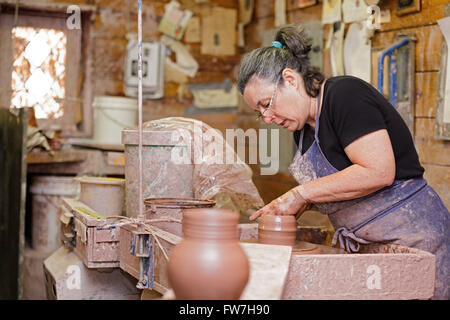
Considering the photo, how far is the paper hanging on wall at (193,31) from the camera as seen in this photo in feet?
18.8

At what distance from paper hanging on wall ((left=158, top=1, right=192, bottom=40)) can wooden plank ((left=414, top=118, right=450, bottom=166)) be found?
9.65ft

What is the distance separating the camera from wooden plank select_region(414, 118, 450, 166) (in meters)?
3.34

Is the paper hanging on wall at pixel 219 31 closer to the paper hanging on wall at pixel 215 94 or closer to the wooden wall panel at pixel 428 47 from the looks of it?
the paper hanging on wall at pixel 215 94

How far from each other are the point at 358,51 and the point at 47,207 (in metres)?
2.90

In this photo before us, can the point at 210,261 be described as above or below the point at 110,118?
below


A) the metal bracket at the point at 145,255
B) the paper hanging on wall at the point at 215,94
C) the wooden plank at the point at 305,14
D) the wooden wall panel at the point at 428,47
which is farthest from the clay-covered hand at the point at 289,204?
the paper hanging on wall at the point at 215,94

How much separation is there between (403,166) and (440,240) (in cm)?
36

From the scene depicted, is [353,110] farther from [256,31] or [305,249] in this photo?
[256,31]

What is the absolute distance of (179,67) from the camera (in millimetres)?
5723

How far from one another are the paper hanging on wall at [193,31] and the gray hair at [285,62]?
3.31 m

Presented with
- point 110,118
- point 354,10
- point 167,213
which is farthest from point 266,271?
point 110,118

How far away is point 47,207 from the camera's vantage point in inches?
189

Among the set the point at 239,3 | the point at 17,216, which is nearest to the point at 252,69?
the point at 17,216
